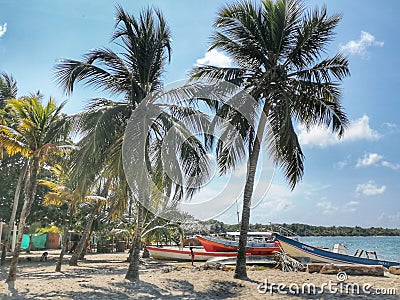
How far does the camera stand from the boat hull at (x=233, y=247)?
63.9 ft

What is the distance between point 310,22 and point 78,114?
721 cm

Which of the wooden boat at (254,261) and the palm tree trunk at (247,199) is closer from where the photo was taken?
the palm tree trunk at (247,199)

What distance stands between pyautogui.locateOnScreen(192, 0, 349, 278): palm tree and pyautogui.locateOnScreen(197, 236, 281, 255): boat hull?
9053mm

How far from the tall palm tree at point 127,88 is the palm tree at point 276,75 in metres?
1.32

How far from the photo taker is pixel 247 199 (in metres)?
10.6

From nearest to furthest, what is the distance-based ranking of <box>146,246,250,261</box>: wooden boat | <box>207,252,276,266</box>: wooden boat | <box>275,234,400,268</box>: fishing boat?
<box>207,252,276,266</box>: wooden boat < <box>275,234,400,268</box>: fishing boat < <box>146,246,250,261</box>: wooden boat

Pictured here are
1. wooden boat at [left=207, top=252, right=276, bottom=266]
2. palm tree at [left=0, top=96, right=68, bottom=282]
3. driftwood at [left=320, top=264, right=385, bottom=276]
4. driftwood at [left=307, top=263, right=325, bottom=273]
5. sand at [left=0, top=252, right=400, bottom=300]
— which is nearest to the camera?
sand at [left=0, top=252, right=400, bottom=300]

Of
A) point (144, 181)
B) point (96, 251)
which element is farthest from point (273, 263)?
point (96, 251)

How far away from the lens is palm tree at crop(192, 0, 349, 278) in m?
10.6

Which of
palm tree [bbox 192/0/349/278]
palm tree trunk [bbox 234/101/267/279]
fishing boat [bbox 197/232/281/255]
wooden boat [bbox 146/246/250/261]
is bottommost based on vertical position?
wooden boat [bbox 146/246/250/261]

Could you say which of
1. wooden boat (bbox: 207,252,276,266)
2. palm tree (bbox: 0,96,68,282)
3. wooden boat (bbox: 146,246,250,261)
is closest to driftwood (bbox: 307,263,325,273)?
wooden boat (bbox: 207,252,276,266)

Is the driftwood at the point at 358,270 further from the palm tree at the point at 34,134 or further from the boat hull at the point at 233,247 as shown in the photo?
the palm tree at the point at 34,134

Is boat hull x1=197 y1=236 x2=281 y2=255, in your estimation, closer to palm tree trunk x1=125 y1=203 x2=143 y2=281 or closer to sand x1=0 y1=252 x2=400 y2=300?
sand x1=0 y1=252 x2=400 y2=300

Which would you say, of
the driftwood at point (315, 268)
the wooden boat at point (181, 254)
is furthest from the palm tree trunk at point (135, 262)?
the wooden boat at point (181, 254)
